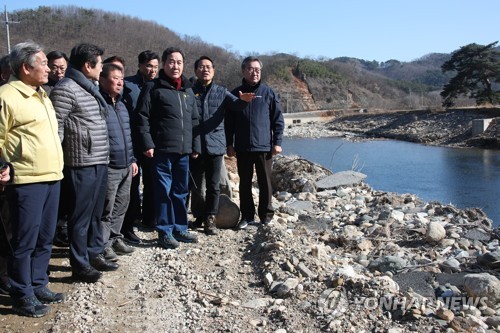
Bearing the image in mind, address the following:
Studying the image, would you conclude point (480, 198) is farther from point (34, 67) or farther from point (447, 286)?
point (34, 67)

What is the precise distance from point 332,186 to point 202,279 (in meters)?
5.62

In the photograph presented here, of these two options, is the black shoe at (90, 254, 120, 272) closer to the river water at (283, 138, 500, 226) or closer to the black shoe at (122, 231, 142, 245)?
the black shoe at (122, 231, 142, 245)

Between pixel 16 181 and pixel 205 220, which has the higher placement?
pixel 16 181

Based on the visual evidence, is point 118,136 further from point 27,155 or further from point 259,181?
point 259,181

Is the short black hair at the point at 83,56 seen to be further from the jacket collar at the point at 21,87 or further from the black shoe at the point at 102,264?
the black shoe at the point at 102,264

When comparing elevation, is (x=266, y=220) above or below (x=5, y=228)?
below

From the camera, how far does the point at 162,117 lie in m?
4.60

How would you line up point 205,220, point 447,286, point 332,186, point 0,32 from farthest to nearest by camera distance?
point 0,32 < point 332,186 < point 205,220 < point 447,286

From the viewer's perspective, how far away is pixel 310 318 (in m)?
3.44

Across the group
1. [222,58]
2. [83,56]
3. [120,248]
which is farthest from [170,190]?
[222,58]

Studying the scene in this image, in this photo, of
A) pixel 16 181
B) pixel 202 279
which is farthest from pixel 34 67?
pixel 202 279

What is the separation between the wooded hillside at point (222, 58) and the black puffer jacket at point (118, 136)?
57.2 metres

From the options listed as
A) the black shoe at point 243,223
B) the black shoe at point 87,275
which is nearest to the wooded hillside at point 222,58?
the black shoe at point 243,223

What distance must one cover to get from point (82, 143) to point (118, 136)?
0.50 meters
